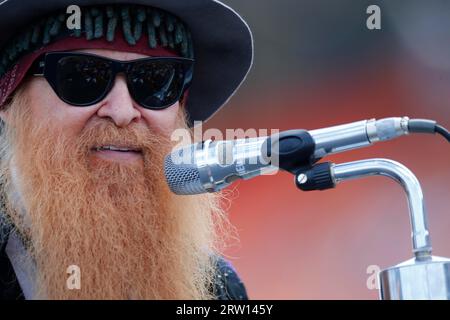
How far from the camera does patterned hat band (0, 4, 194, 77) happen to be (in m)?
2.01

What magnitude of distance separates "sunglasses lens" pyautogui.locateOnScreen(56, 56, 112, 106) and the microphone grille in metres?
0.53

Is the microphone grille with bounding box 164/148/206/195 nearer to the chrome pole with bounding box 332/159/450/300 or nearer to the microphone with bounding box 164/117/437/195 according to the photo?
the microphone with bounding box 164/117/437/195

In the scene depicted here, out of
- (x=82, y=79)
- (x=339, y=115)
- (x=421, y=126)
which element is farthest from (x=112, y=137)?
(x=339, y=115)

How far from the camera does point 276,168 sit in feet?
4.48

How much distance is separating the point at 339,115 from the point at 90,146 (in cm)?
247

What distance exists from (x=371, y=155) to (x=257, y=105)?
0.75 meters

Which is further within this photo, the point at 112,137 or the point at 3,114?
the point at 3,114

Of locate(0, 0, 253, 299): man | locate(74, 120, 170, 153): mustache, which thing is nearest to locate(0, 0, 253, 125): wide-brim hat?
locate(0, 0, 253, 299): man

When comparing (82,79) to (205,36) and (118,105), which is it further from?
(205,36)

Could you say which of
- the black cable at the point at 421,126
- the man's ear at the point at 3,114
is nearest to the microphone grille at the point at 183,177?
the black cable at the point at 421,126

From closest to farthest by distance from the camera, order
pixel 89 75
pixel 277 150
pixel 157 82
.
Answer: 1. pixel 277 150
2. pixel 89 75
3. pixel 157 82

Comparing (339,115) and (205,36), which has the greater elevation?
(339,115)

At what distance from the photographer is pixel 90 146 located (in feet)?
6.54
